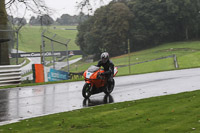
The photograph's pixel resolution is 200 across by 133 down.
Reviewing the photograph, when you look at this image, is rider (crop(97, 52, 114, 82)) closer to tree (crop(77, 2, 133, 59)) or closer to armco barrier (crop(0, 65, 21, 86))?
armco barrier (crop(0, 65, 21, 86))

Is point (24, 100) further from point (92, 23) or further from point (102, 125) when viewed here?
point (92, 23)

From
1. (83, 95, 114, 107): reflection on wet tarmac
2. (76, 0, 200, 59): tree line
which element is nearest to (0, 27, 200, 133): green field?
(83, 95, 114, 107): reflection on wet tarmac

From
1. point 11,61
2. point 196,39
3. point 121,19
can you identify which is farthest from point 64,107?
point 196,39

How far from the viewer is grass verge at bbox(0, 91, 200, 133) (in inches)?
270

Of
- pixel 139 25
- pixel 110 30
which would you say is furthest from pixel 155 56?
pixel 139 25

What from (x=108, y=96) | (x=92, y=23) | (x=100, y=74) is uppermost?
(x=92, y=23)

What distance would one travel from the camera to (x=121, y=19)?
290 ft

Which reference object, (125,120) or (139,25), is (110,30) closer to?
(139,25)

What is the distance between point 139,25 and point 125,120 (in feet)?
280

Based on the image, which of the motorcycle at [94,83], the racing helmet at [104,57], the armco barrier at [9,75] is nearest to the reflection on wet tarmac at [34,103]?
the motorcycle at [94,83]

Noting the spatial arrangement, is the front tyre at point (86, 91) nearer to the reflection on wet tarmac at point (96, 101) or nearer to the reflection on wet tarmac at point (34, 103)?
the reflection on wet tarmac at point (34, 103)

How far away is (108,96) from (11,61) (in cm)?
1063

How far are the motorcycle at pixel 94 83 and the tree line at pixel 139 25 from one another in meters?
73.1

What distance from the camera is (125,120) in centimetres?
780
